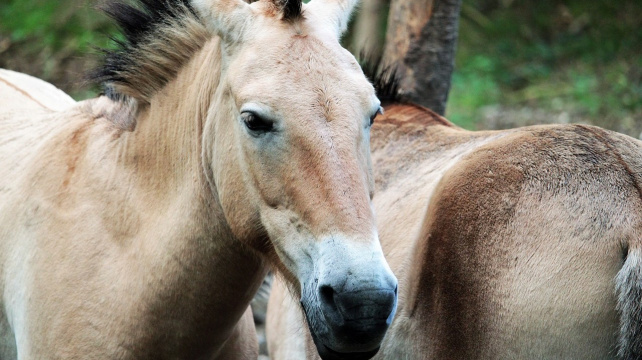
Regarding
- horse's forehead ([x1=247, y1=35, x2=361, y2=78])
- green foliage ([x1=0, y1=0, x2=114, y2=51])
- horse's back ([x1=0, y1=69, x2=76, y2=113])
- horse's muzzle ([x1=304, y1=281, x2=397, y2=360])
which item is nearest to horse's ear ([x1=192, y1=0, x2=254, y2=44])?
horse's forehead ([x1=247, y1=35, x2=361, y2=78])

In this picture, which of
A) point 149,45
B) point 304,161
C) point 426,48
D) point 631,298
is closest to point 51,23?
point 426,48

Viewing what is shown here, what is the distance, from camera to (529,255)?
213 cm

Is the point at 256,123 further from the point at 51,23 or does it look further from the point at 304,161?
the point at 51,23

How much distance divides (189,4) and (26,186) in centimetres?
101

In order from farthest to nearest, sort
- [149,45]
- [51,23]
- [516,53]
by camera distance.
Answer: [516,53] → [51,23] → [149,45]

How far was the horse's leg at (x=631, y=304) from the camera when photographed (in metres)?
1.93

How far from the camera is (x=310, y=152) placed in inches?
81.2

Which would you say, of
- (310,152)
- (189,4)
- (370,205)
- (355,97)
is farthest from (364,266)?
(189,4)

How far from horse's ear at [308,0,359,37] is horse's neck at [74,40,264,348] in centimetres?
41

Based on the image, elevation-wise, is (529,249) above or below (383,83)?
above

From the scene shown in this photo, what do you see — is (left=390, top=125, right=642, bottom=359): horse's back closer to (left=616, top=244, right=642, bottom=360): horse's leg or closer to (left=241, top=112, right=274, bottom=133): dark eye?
(left=616, top=244, right=642, bottom=360): horse's leg

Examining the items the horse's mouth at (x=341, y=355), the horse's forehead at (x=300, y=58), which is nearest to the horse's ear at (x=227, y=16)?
the horse's forehead at (x=300, y=58)

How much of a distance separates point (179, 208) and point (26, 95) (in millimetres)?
1791

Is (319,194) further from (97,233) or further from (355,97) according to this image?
(97,233)
